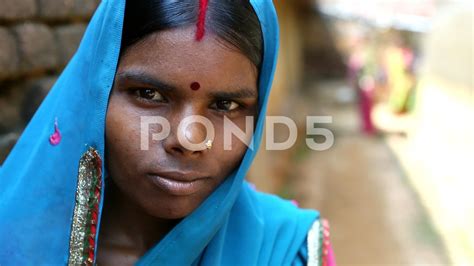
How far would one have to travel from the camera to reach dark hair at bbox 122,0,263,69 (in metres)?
1.31

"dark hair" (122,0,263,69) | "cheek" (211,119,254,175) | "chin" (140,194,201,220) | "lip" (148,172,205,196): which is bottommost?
"chin" (140,194,201,220)

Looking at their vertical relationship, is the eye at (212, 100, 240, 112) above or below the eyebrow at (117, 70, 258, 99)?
below

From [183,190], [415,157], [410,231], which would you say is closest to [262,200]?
[183,190]

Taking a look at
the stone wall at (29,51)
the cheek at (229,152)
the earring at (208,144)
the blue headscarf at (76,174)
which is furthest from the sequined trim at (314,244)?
the stone wall at (29,51)

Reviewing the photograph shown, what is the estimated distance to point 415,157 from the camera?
7.45 m

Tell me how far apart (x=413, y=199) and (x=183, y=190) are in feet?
18.6

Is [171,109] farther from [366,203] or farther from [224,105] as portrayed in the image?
Answer: [366,203]

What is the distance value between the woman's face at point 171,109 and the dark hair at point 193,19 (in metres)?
0.02

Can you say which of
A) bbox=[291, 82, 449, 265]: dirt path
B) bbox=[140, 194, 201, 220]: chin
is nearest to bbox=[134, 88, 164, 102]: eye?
bbox=[140, 194, 201, 220]: chin

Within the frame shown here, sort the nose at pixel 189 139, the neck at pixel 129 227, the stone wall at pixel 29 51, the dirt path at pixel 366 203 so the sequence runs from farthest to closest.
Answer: the dirt path at pixel 366 203 → the stone wall at pixel 29 51 → the neck at pixel 129 227 → the nose at pixel 189 139

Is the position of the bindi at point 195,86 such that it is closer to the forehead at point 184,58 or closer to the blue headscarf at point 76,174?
the forehead at point 184,58

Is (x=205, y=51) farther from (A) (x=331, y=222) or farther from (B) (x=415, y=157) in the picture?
(B) (x=415, y=157)

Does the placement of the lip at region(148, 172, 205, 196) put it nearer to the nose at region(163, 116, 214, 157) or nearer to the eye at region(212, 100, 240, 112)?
the nose at region(163, 116, 214, 157)

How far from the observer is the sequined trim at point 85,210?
4.50ft
